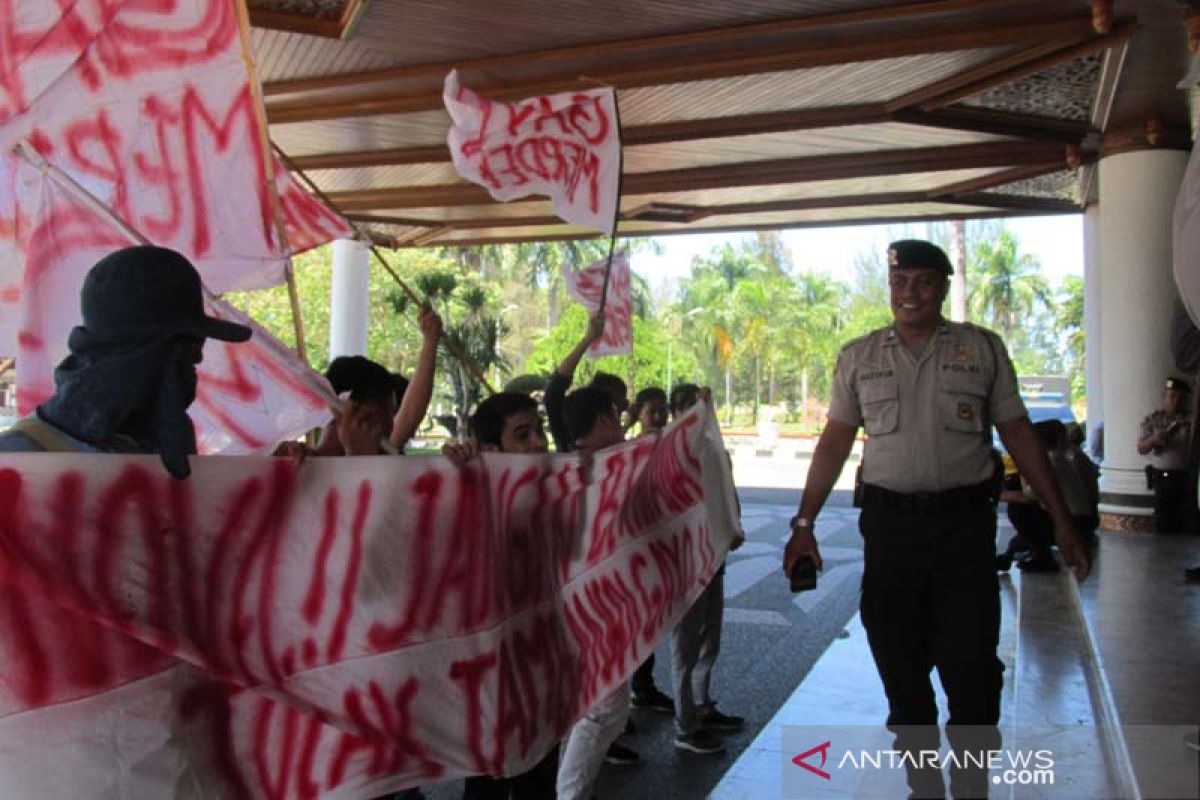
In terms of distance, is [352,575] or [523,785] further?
[523,785]

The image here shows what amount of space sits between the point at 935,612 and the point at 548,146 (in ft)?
10.9

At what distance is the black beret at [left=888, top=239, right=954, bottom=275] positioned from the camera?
3143mm

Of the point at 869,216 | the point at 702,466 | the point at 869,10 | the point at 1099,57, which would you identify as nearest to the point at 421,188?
the point at 869,216

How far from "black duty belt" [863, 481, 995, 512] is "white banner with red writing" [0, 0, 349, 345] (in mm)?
2037

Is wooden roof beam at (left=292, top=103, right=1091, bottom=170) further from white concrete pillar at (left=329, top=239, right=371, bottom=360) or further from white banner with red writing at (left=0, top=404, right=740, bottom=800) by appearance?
white banner with red writing at (left=0, top=404, right=740, bottom=800)

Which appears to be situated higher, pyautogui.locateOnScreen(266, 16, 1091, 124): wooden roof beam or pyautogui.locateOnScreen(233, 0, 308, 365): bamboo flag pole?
pyautogui.locateOnScreen(266, 16, 1091, 124): wooden roof beam

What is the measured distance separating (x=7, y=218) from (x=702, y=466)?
2540 mm

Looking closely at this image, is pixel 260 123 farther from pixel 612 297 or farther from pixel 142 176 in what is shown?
pixel 612 297

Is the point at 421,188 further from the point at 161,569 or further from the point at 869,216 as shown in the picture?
the point at 161,569

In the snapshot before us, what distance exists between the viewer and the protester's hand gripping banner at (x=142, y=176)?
2.70 meters

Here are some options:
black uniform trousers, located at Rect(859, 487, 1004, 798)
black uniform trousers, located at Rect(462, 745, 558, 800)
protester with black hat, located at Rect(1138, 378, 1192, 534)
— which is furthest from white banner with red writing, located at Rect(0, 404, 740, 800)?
protester with black hat, located at Rect(1138, 378, 1192, 534)

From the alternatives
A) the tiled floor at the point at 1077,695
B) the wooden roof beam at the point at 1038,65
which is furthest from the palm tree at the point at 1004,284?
the tiled floor at the point at 1077,695

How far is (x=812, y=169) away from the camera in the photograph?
11625 mm

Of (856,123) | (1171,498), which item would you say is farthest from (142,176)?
(1171,498)
